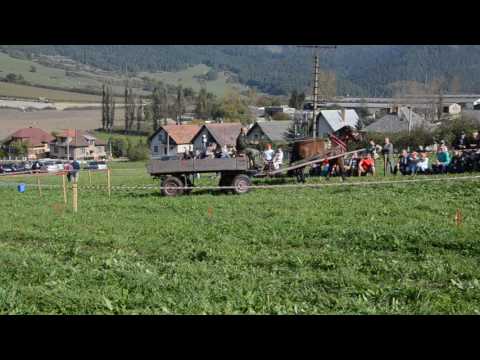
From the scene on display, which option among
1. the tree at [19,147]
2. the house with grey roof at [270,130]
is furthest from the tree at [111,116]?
the house with grey roof at [270,130]

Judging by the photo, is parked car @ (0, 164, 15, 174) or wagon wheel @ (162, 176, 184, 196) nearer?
wagon wheel @ (162, 176, 184, 196)

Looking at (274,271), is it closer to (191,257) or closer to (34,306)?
(191,257)

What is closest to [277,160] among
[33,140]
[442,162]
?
[442,162]

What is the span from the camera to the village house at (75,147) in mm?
64944

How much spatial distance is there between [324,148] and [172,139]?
46.9 metres

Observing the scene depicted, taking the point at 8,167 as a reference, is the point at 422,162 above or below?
above

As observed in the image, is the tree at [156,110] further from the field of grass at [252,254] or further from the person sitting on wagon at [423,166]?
the field of grass at [252,254]

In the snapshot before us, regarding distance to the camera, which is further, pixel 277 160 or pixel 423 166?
pixel 277 160

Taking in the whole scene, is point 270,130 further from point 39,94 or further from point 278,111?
point 39,94

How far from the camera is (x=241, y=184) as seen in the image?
1666 cm

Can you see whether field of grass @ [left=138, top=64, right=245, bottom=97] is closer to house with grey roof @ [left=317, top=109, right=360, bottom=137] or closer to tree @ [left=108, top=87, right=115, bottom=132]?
tree @ [left=108, top=87, right=115, bottom=132]

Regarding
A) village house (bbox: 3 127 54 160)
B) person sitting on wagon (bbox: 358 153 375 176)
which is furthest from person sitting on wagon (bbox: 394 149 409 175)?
village house (bbox: 3 127 54 160)

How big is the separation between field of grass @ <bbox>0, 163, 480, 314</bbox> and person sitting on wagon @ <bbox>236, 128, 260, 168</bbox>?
261 centimetres

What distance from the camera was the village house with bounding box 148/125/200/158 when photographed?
64.9m
